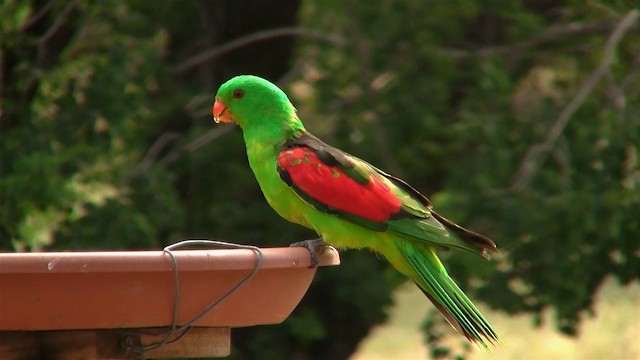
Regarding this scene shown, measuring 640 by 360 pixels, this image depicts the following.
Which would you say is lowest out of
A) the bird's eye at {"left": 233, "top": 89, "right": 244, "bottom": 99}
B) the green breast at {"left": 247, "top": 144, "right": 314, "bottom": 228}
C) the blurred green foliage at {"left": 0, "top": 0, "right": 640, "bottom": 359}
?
the green breast at {"left": 247, "top": 144, "right": 314, "bottom": 228}

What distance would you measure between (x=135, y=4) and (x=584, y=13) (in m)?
2.83

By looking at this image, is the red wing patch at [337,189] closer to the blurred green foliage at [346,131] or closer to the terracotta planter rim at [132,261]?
the terracotta planter rim at [132,261]

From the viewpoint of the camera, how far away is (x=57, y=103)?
5578 millimetres

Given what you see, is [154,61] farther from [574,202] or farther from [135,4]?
[574,202]

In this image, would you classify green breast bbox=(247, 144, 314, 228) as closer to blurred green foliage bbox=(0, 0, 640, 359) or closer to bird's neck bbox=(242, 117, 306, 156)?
bird's neck bbox=(242, 117, 306, 156)

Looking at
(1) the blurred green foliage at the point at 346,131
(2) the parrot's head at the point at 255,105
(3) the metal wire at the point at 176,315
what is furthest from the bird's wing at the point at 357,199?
(1) the blurred green foliage at the point at 346,131

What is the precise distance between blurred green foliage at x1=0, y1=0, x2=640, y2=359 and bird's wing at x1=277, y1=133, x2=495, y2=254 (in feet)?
6.71

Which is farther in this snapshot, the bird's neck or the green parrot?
the bird's neck

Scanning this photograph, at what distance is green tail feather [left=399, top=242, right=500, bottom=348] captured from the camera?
119 inches

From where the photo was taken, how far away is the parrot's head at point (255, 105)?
3633mm

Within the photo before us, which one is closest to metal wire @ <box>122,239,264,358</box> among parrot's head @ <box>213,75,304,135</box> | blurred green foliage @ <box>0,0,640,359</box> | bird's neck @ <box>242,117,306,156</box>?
bird's neck @ <box>242,117,306,156</box>

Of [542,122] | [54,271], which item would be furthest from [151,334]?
[542,122]

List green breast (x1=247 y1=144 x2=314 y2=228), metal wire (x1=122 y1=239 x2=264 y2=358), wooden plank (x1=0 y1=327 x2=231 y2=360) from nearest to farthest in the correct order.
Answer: metal wire (x1=122 y1=239 x2=264 y2=358) → wooden plank (x1=0 y1=327 x2=231 y2=360) → green breast (x1=247 y1=144 x2=314 y2=228)

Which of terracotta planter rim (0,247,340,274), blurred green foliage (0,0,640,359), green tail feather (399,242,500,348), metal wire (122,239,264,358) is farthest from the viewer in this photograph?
blurred green foliage (0,0,640,359)
